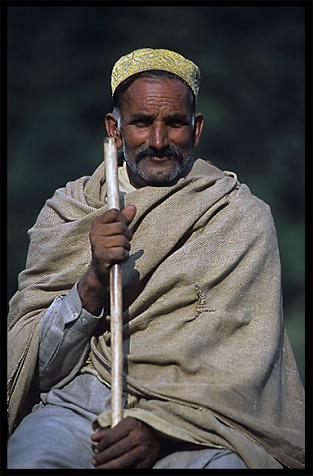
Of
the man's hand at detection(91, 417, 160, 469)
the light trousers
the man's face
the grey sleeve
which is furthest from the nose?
the man's hand at detection(91, 417, 160, 469)

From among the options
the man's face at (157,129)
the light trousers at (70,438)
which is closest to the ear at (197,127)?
the man's face at (157,129)

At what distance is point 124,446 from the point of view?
2566 millimetres

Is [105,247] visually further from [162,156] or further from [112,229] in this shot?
[162,156]

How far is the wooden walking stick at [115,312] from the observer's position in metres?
2.62

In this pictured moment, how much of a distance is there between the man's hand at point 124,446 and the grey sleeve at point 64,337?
45cm

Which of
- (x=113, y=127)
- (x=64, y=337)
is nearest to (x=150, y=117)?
(x=113, y=127)

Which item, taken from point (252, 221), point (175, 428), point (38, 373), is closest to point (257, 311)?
point (252, 221)

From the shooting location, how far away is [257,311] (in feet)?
10.0

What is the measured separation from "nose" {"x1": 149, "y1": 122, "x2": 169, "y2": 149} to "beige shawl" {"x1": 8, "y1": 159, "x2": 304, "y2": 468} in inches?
7.5

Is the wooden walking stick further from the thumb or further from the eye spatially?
the eye

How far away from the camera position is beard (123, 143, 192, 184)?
316 centimetres

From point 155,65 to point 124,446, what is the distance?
5.32ft

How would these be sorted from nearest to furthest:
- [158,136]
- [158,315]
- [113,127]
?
[158,315] < [158,136] < [113,127]

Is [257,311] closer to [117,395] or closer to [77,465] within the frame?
[117,395]
